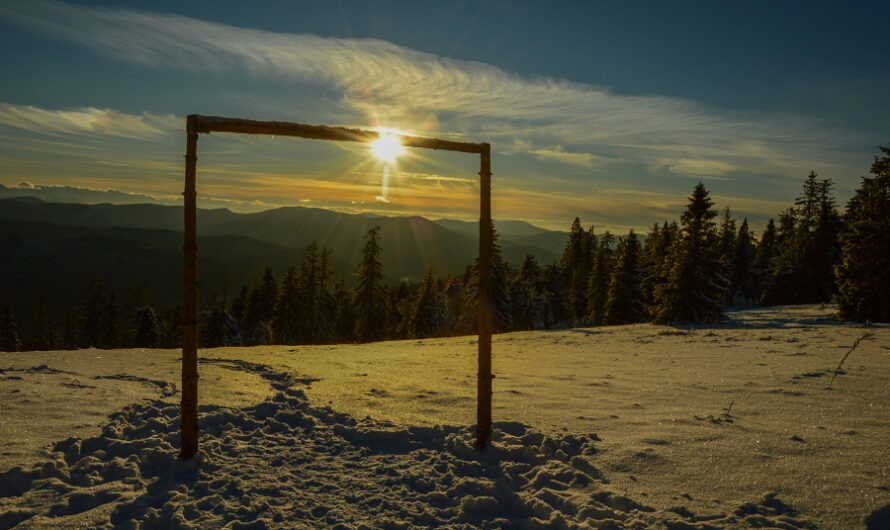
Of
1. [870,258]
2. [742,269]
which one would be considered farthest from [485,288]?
[742,269]

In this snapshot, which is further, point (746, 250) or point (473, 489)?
point (746, 250)

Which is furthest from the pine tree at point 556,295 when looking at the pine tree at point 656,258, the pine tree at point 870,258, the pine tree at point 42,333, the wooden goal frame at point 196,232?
the pine tree at point 42,333

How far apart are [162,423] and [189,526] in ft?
9.53

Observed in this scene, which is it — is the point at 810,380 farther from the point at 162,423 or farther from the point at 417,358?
the point at 162,423

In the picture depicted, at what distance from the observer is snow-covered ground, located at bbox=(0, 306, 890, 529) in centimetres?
465

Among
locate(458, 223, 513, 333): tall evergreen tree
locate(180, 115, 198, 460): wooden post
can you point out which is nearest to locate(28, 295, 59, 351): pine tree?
locate(458, 223, 513, 333): tall evergreen tree

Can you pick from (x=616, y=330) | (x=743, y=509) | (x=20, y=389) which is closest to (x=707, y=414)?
(x=743, y=509)

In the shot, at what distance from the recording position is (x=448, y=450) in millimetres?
6289

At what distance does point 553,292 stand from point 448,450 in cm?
5868

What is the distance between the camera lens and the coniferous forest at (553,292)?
2738 cm

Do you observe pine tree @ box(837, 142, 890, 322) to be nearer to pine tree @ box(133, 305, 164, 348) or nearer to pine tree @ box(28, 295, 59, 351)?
pine tree @ box(133, 305, 164, 348)

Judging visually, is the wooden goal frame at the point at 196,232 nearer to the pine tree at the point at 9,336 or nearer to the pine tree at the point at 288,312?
the pine tree at the point at 288,312

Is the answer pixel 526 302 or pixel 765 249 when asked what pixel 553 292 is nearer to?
pixel 526 302

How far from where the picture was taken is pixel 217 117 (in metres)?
5.80
